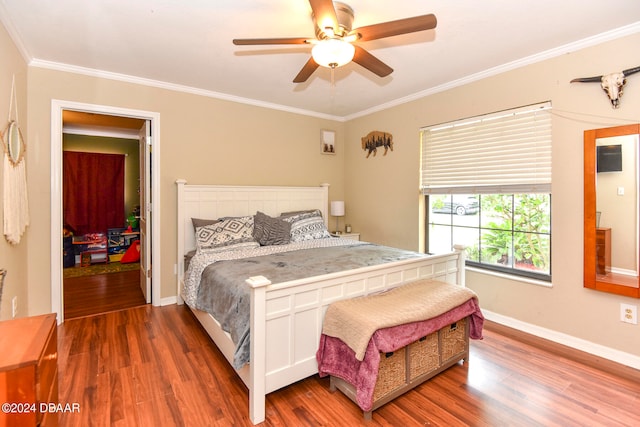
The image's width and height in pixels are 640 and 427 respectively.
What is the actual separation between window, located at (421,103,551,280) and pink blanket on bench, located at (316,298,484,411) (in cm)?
121

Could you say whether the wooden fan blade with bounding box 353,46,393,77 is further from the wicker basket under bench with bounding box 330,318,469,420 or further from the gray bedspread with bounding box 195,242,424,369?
the wicker basket under bench with bounding box 330,318,469,420

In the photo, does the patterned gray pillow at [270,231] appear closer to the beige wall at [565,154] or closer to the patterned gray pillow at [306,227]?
the patterned gray pillow at [306,227]

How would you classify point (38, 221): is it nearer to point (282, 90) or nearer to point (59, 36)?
point (59, 36)

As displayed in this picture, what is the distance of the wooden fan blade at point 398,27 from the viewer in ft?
5.38

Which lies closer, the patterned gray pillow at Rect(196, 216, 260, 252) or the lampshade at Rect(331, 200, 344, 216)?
the patterned gray pillow at Rect(196, 216, 260, 252)

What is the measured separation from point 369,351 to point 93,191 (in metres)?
6.11

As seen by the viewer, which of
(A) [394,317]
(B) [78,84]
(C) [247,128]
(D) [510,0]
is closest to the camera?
(A) [394,317]

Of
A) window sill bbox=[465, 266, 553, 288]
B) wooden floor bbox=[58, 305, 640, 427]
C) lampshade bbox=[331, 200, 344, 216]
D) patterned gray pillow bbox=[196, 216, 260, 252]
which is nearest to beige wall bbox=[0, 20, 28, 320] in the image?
wooden floor bbox=[58, 305, 640, 427]

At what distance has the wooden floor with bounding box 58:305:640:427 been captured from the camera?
175 cm

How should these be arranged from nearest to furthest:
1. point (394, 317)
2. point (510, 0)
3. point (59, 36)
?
1. point (394, 317)
2. point (510, 0)
3. point (59, 36)

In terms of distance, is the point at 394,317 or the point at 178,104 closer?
the point at 394,317

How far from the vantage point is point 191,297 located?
2809 mm

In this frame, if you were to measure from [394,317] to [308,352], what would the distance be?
2.01 feet

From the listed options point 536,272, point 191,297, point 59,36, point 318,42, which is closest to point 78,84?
point 59,36
